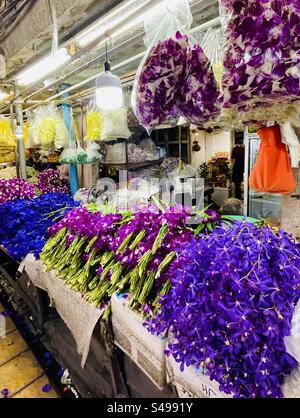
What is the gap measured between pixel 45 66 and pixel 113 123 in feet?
2.85

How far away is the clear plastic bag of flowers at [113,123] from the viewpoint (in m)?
3.09

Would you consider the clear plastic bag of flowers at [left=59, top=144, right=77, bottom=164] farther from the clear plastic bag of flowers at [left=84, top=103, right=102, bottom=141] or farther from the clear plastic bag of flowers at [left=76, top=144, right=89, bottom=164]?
the clear plastic bag of flowers at [left=84, top=103, right=102, bottom=141]

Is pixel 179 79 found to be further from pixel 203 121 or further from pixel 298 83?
pixel 298 83

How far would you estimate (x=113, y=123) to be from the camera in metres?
3.10

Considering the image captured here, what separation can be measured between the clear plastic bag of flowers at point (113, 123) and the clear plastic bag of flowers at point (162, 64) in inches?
66.2

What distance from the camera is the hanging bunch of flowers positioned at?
100 cm

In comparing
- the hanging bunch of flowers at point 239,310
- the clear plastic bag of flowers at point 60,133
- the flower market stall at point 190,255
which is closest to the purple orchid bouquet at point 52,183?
the clear plastic bag of flowers at point 60,133

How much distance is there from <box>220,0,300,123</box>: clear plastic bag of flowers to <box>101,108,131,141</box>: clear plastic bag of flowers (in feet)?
7.16

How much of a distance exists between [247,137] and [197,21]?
5.82ft

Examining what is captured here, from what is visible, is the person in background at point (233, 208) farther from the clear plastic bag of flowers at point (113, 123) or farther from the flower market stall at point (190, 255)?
the flower market stall at point (190, 255)

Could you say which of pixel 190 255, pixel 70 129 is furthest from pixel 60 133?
pixel 190 255

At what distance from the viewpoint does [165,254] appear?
1.68 m

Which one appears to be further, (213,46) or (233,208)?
(233,208)

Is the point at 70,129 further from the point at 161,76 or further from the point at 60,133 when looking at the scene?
the point at 161,76
